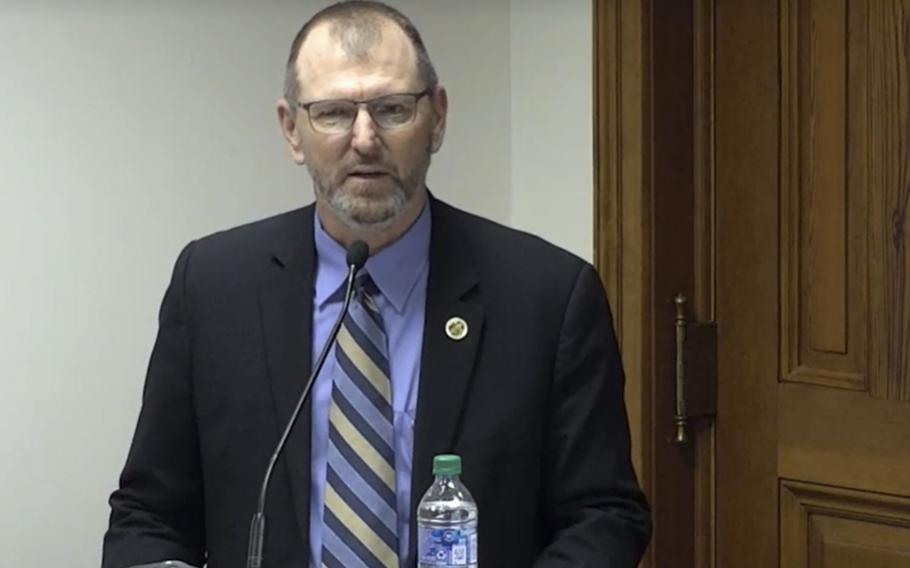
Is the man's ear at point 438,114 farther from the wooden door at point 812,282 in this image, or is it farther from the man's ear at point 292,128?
the wooden door at point 812,282

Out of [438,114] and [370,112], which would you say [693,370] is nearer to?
[438,114]

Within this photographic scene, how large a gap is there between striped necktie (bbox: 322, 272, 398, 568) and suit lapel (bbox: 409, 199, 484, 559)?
3cm

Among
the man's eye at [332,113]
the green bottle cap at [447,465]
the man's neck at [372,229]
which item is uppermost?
the man's eye at [332,113]

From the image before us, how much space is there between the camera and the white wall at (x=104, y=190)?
2.37 meters

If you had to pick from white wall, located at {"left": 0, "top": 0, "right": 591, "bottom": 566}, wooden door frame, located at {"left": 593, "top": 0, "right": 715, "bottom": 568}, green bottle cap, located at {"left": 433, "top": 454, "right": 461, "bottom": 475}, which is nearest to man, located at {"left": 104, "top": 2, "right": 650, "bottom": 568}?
green bottle cap, located at {"left": 433, "top": 454, "right": 461, "bottom": 475}

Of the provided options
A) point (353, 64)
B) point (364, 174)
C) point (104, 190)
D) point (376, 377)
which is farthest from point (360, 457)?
point (104, 190)

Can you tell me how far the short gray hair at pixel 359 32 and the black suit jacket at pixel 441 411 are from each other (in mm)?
194

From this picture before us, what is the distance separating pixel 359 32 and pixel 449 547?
620mm

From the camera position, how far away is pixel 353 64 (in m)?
1.83

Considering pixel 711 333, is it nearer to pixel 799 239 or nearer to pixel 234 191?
pixel 799 239

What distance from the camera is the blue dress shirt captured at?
72.2 inches

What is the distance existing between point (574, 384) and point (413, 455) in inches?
8.5

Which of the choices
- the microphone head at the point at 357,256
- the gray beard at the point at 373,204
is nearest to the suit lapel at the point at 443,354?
the gray beard at the point at 373,204

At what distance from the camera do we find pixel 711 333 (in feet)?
8.55
